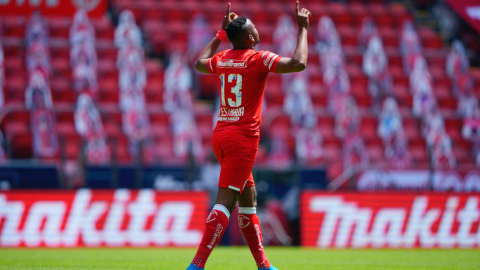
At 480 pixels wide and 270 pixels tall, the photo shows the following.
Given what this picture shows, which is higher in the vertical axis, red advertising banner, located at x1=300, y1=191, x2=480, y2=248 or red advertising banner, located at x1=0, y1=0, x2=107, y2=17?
red advertising banner, located at x1=0, y1=0, x2=107, y2=17

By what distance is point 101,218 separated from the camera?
805 centimetres

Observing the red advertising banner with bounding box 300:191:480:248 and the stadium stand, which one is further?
the stadium stand

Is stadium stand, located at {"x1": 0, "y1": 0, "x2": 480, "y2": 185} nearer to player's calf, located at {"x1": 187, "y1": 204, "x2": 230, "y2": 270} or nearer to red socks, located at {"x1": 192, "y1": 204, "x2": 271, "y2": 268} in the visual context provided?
red socks, located at {"x1": 192, "y1": 204, "x2": 271, "y2": 268}

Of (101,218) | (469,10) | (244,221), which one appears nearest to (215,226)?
(244,221)

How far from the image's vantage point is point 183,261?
5.78 m

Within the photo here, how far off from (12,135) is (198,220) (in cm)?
429

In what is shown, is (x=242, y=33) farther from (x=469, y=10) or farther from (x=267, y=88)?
(x=469, y=10)

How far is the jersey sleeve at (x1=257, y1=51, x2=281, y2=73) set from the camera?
3.78 m

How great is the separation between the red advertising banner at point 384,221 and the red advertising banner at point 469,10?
7573 millimetres

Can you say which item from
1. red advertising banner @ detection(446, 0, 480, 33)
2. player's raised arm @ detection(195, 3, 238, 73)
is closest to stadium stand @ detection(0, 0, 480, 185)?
red advertising banner @ detection(446, 0, 480, 33)

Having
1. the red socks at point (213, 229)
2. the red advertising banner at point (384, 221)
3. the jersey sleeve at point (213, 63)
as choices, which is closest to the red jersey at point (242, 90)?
the jersey sleeve at point (213, 63)

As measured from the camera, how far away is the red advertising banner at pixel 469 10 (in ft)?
47.1

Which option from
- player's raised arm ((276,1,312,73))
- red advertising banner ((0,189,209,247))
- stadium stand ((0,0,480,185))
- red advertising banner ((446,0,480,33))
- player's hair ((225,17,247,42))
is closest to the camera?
player's raised arm ((276,1,312,73))

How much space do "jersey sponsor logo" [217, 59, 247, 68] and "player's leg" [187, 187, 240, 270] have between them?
2.91 ft
